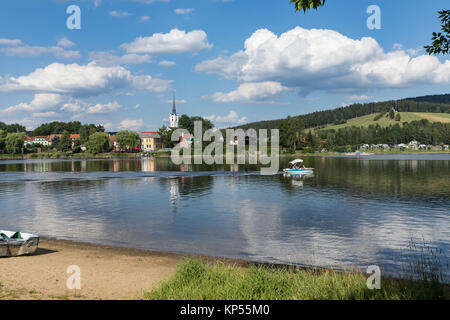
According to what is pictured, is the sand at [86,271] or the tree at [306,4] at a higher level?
the tree at [306,4]

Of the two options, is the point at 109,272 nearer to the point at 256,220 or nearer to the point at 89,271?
the point at 89,271

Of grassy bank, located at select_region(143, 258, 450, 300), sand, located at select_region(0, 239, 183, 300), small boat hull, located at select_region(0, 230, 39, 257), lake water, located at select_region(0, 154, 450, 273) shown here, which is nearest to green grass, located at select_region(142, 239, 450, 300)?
grassy bank, located at select_region(143, 258, 450, 300)

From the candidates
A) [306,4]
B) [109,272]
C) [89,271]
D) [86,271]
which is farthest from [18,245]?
[306,4]

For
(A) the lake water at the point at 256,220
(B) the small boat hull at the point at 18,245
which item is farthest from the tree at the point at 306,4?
(B) the small boat hull at the point at 18,245

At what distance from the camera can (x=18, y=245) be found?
19.3 m

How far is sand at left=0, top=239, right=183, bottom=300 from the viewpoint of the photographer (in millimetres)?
13617

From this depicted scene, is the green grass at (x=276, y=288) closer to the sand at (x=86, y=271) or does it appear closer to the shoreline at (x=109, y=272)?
the shoreline at (x=109, y=272)

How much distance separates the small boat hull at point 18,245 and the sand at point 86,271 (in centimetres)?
43

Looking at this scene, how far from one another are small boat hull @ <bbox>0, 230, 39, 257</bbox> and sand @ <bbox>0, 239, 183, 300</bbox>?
428mm

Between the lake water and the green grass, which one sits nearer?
the green grass

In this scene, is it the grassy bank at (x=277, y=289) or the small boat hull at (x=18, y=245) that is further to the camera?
the small boat hull at (x=18, y=245)

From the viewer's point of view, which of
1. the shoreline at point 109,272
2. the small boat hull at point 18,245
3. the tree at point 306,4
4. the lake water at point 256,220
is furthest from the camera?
the lake water at point 256,220

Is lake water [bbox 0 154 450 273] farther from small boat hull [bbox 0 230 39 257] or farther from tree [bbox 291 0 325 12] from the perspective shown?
tree [bbox 291 0 325 12]

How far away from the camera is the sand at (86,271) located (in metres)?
13.6
